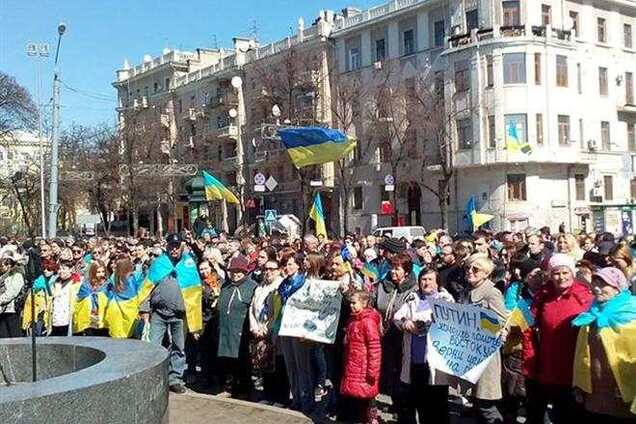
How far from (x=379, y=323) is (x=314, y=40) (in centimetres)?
4667

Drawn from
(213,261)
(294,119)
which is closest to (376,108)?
(294,119)

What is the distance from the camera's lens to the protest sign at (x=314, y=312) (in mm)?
7680

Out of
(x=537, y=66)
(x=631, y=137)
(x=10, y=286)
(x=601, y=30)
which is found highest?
(x=601, y=30)

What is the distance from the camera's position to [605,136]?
45.2m

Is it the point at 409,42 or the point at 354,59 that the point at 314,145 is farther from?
the point at 354,59

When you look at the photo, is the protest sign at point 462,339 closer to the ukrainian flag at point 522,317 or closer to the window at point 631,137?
the ukrainian flag at point 522,317

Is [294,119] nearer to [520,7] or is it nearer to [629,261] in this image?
[520,7]

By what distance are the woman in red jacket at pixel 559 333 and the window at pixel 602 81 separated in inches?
1647

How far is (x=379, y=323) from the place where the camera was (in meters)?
7.25

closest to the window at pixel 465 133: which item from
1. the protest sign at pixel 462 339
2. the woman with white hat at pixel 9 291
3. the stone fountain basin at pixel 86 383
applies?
the woman with white hat at pixel 9 291

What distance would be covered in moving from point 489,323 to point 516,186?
36.6 meters

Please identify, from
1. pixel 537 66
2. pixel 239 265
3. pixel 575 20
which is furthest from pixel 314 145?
pixel 575 20

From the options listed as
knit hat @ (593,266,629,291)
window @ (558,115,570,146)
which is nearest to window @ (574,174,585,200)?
window @ (558,115,570,146)

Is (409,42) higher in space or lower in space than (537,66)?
higher
